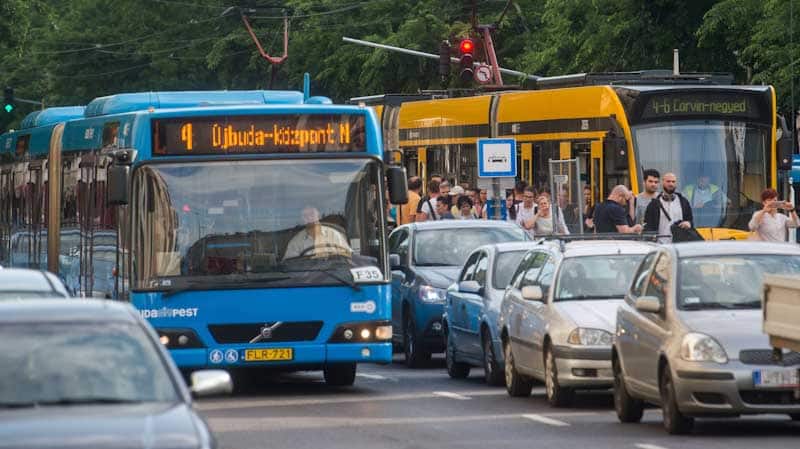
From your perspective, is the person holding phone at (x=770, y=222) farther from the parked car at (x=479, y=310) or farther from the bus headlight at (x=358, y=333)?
the bus headlight at (x=358, y=333)

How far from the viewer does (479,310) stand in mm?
21531

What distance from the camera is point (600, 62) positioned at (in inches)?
1905

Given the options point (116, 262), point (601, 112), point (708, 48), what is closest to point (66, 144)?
point (116, 262)

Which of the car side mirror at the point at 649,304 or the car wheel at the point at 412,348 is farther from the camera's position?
the car wheel at the point at 412,348

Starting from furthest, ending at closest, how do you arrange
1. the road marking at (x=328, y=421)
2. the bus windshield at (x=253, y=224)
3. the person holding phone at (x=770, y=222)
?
the person holding phone at (x=770, y=222)
the bus windshield at (x=253, y=224)
the road marking at (x=328, y=421)

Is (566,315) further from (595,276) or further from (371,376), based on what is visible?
(371,376)

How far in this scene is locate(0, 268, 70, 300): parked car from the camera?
13.1 metres

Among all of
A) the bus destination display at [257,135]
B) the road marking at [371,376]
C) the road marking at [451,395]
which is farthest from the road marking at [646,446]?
the road marking at [371,376]

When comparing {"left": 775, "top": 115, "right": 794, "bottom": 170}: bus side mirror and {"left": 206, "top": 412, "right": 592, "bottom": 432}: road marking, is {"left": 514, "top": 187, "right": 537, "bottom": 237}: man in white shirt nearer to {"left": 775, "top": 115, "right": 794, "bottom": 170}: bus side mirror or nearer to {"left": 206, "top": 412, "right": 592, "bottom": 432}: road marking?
{"left": 775, "top": 115, "right": 794, "bottom": 170}: bus side mirror

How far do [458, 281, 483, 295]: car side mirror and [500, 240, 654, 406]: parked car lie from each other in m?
1.17

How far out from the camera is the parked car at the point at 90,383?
848 cm

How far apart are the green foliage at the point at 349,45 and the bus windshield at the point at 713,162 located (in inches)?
332

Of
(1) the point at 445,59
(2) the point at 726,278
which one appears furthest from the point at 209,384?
(1) the point at 445,59

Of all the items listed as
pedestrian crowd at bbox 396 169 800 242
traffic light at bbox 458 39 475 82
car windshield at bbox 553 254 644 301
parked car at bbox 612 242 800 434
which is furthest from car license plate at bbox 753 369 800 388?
traffic light at bbox 458 39 475 82
